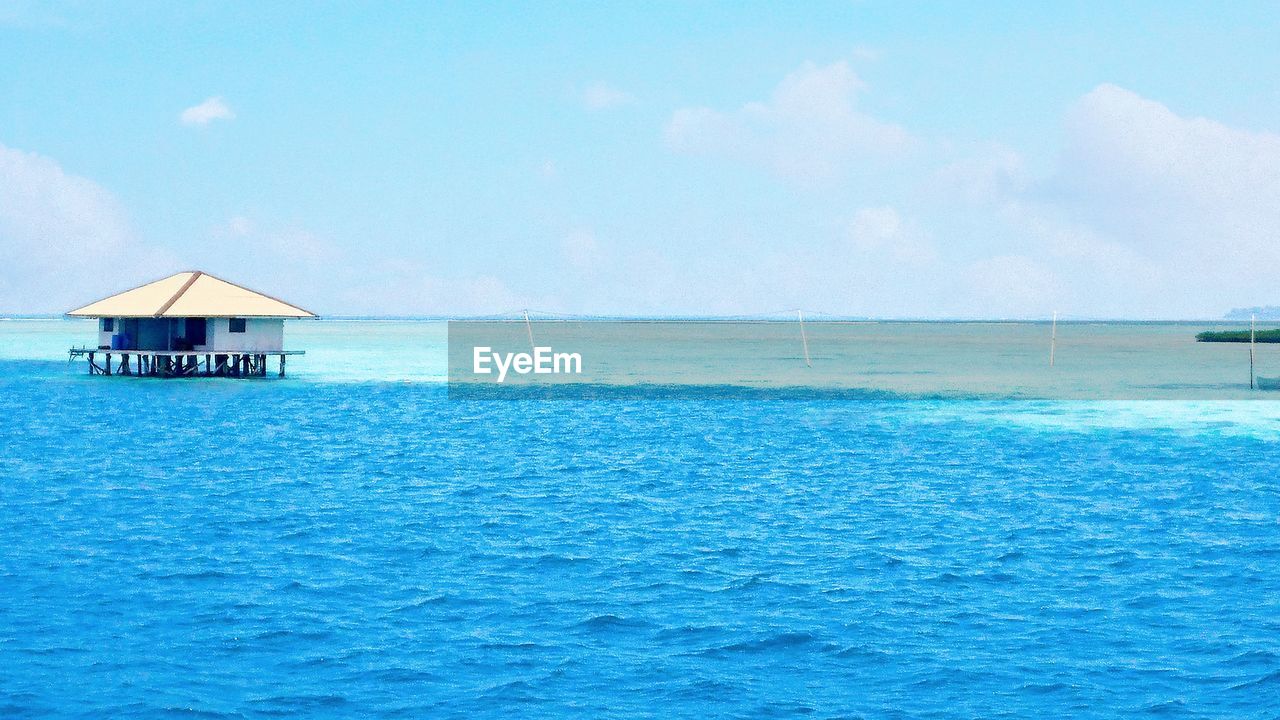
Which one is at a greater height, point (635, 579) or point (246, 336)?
point (246, 336)

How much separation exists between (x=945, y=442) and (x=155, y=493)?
75.2 feet

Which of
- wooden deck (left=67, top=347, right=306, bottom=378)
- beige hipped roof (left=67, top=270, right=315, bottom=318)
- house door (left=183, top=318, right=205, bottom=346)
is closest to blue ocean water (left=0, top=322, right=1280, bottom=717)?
beige hipped roof (left=67, top=270, right=315, bottom=318)

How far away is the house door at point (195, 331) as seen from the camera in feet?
210

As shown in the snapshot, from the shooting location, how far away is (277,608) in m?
16.2

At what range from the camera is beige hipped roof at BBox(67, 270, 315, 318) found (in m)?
59.5

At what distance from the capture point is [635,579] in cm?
1798

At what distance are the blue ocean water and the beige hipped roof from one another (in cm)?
2403

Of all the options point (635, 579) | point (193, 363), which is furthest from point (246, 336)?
point (635, 579)

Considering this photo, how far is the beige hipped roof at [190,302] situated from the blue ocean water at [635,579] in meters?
24.0

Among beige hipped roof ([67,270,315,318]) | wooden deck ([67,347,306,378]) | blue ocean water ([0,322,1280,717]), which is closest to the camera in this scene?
blue ocean water ([0,322,1280,717])

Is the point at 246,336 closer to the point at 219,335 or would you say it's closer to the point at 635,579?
the point at 219,335

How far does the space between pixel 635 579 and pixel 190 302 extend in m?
47.8

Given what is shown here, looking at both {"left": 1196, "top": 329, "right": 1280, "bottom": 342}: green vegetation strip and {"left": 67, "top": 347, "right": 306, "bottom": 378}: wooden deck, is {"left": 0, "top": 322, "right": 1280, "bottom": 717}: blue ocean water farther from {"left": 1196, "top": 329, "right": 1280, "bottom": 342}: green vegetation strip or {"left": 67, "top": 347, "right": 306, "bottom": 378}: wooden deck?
{"left": 1196, "top": 329, "right": 1280, "bottom": 342}: green vegetation strip

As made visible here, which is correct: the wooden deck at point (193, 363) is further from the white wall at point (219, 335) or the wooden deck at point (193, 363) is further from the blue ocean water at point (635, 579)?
the blue ocean water at point (635, 579)
